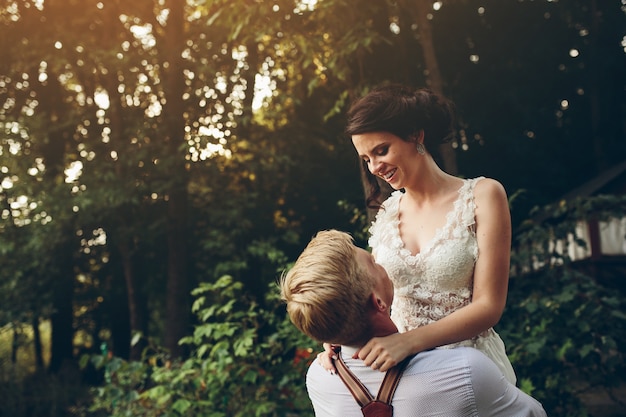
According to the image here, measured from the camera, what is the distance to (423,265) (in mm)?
2447

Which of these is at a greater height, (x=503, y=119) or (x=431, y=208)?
(x=503, y=119)

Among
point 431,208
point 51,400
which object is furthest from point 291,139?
point 431,208

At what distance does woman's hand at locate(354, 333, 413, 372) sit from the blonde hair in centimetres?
4

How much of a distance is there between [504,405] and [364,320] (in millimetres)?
411

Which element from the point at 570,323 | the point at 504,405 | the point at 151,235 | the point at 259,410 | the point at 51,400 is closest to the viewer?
the point at 504,405

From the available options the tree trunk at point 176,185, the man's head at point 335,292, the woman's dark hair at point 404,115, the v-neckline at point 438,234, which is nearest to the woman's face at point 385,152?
the woman's dark hair at point 404,115

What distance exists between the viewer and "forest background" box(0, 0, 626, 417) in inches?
207

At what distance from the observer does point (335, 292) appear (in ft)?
5.79

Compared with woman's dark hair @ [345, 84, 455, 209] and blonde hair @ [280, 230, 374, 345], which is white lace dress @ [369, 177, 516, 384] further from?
blonde hair @ [280, 230, 374, 345]

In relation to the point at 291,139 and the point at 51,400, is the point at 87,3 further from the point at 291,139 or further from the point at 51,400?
the point at 51,400

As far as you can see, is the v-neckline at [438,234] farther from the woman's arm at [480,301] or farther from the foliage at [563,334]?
the foliage at [563,334]

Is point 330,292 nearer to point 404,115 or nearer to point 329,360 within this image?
point 329,360

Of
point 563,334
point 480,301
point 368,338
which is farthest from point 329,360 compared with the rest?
point 563,334

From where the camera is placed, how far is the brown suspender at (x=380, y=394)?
5.93 feet
